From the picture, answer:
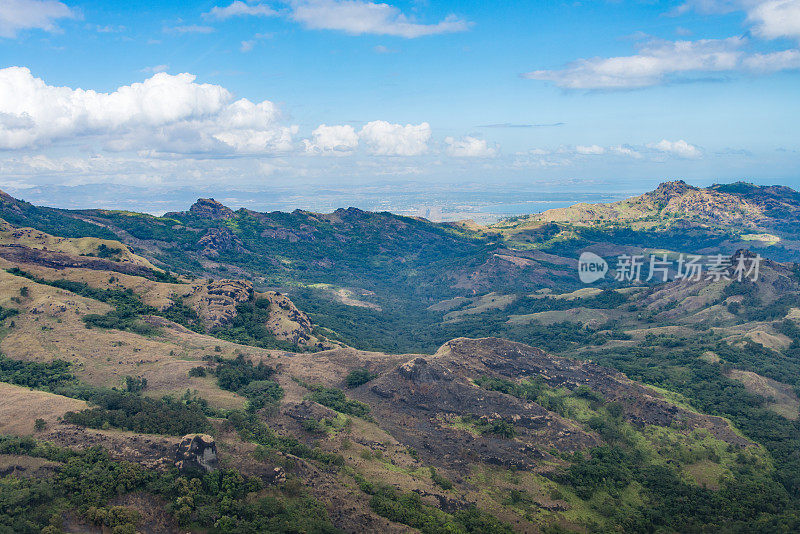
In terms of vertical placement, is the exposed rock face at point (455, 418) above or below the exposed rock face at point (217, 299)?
below

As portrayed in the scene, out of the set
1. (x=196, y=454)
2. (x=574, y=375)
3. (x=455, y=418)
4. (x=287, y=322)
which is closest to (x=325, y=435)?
(x=196, y=454)

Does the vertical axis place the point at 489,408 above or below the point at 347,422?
below

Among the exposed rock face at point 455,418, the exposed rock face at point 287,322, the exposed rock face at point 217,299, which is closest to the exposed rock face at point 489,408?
the exposed rock face at point 455,418

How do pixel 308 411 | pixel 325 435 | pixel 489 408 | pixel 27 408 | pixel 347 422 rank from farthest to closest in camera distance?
pixel 489 408 → pixel 308 411 → pixel 347 422 → pixel 325 435 → pixel 27 408

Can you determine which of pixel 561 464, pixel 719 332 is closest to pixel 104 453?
pixel 561 464

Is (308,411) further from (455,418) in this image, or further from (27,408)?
(27,408)

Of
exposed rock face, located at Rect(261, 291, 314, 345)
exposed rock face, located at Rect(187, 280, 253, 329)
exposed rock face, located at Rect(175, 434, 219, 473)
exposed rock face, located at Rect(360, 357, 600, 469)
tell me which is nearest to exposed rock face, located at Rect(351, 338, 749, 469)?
exposed rock face, located at Rect(360, 357, 600, 469)

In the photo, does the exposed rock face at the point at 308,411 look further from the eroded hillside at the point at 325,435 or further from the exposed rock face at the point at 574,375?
the exposed rock face at the point at 574,375

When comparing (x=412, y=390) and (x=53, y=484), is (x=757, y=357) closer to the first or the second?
(x=412, y=390)
